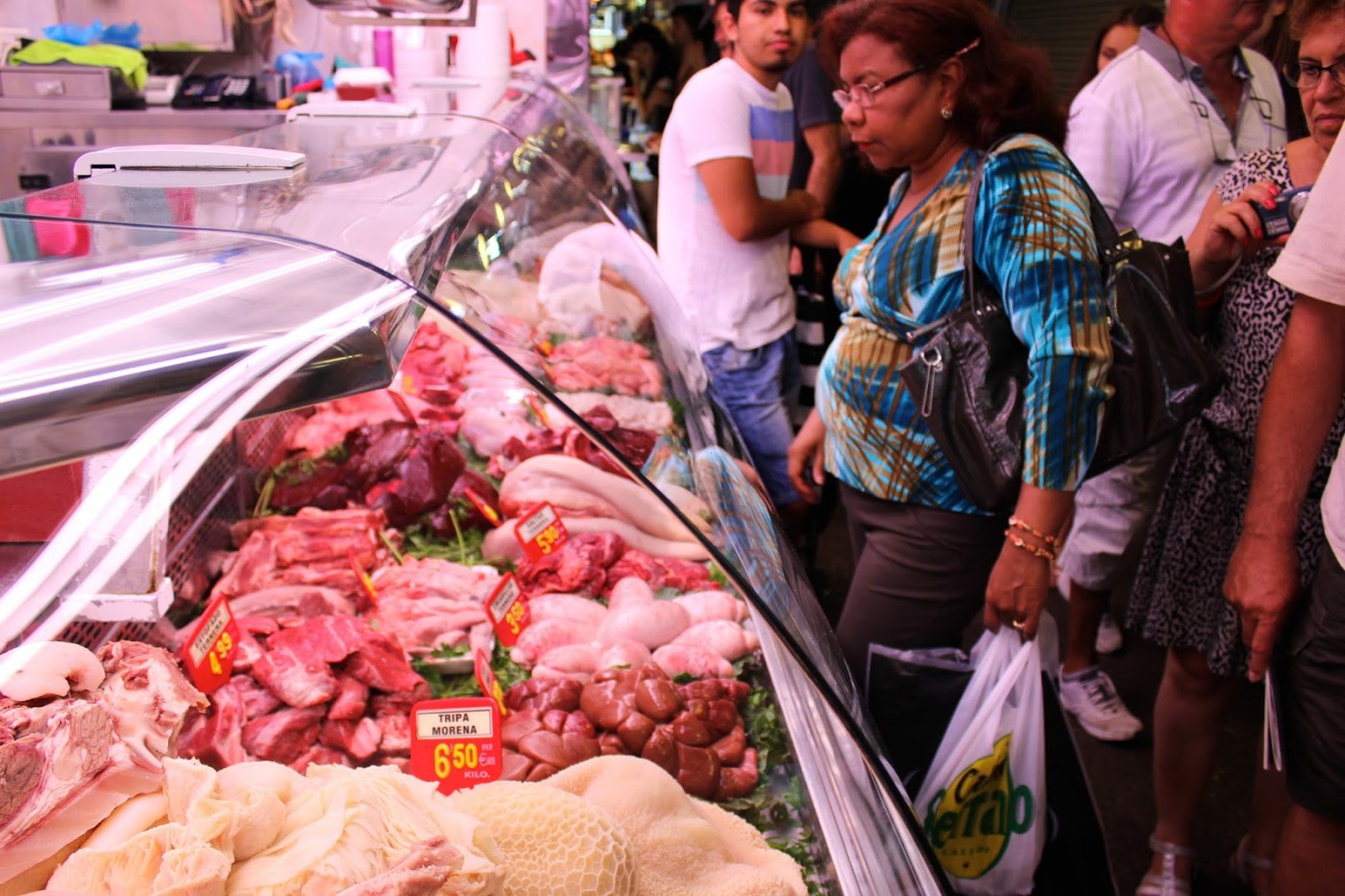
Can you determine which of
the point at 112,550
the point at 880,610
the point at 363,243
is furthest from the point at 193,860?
the point at 880,610

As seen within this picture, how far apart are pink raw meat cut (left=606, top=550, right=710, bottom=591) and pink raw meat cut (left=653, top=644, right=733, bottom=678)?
29 centimetres

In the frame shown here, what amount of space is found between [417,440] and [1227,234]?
197 cm

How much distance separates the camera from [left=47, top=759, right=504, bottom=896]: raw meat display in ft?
3.01

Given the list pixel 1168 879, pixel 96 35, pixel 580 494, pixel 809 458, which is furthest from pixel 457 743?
pixel 96 35

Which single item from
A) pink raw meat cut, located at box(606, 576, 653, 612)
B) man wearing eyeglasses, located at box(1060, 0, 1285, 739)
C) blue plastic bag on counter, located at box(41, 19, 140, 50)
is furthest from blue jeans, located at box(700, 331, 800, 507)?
blue plastic bag on counter, located at box(41, 19, 140, 50)

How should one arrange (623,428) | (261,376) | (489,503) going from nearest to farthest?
(261,376), (623,428), (489,503)

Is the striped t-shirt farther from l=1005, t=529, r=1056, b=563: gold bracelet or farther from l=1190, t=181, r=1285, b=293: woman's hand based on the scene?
l=1005, t=529, r=1056, b=563: gold bracelet

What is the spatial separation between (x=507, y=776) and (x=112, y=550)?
0.81 meters

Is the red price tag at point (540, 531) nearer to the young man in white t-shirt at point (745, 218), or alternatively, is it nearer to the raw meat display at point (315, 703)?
the raw meat display at point (315, 703)

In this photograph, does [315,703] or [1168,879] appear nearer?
[315,703]

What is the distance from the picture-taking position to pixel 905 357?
7.03 ft

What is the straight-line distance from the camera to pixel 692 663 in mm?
1975

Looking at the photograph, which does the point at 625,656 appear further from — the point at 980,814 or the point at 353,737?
the point at 980,814

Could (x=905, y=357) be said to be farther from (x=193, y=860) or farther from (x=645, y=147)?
(x=645, y=147)
